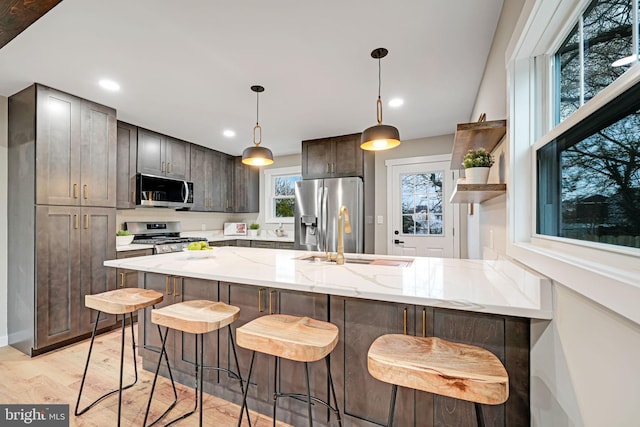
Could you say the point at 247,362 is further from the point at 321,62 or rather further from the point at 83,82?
the point at 83,82

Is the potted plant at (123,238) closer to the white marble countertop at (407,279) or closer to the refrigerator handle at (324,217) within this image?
the white marble countertop at (407,279)

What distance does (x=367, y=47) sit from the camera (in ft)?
6.81

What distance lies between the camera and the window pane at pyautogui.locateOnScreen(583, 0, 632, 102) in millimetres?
733

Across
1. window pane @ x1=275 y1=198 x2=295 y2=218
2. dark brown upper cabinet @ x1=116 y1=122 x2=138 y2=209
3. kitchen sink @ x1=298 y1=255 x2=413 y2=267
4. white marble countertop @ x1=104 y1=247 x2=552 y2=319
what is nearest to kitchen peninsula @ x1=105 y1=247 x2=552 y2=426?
white marble countertop @ x1=104 y1=247 x2=552 y2=319

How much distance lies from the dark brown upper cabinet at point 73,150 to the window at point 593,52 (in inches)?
144

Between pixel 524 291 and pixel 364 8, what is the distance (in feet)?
5.47

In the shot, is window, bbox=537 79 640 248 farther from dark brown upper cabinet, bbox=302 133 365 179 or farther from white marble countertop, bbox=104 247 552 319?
dark brown upper cabinet, bbox=302 133 365 179

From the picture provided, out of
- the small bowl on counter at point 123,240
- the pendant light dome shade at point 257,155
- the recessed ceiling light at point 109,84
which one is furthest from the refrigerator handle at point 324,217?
A: the recessed ceiling light at point 109,84

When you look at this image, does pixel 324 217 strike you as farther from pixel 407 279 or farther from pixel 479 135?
pixel 407 279

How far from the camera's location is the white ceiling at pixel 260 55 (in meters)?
1.74

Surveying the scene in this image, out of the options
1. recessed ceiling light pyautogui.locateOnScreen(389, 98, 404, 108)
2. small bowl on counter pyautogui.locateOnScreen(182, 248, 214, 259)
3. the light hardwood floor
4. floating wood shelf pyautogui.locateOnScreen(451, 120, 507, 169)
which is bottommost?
the light hardwood floor

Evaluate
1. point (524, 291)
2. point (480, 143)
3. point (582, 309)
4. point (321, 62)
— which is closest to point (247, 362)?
point (524, 291)

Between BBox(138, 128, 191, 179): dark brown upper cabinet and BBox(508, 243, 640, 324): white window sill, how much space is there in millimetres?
4198

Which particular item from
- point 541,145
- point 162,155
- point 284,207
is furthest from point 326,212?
point 541,145
